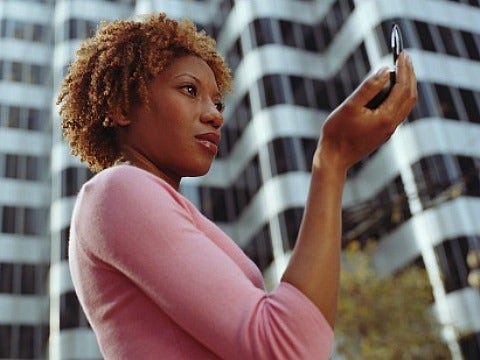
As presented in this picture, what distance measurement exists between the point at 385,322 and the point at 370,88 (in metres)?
18.7

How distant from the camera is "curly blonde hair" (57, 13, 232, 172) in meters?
1.80

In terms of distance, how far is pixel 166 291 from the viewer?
4.34ft

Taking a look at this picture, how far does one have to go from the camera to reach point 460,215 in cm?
2239

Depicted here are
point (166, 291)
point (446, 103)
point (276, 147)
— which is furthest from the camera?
point (276, 147)

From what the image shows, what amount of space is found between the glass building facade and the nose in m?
19.5

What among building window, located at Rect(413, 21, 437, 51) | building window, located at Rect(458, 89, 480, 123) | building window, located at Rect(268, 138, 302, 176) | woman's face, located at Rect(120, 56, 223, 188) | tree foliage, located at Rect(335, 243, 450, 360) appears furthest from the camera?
building window, located at Rect(268, 138, 302, 176)

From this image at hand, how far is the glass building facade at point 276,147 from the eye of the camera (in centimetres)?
2303

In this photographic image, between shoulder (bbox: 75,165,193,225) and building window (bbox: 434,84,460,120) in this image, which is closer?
shoulder (bbox: 75,165,193,225)

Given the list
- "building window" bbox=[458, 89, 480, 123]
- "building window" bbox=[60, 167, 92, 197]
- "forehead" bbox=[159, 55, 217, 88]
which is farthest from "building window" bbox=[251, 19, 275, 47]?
"forehead" bbox=[159, 55, 217, 88]

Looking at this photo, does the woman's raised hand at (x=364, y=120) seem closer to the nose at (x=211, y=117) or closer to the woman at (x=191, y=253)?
the woman at (x=191, y=253)

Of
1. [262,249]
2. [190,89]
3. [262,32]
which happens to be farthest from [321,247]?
[262,32]

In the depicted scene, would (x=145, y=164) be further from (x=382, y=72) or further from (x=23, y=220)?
(x=23, y=220)

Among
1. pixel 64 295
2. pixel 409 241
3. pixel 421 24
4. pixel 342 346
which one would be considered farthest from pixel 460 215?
pixel 64 295

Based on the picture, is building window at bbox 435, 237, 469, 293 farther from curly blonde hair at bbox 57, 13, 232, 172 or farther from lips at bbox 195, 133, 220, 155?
lips at bbox 195, 133, 220, 155
